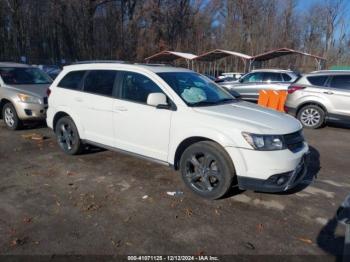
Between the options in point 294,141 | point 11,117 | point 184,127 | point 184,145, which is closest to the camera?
point 294,141

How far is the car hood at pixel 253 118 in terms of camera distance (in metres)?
4.06

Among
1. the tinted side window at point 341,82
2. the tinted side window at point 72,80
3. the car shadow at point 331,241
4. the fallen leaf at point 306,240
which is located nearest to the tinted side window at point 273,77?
the tinted side window at point 341,82

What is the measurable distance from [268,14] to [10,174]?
158 feet

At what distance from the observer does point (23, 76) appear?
909cm

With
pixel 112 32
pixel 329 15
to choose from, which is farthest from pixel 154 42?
pixel 329 15

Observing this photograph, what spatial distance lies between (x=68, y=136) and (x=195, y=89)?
2.69 meters

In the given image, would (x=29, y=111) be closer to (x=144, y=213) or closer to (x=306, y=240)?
(x=144, y=213)

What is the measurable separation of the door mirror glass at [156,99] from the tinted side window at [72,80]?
1988mm

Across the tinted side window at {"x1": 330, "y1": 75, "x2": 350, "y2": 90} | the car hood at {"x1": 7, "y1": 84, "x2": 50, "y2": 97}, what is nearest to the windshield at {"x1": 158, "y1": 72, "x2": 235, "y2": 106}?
the car hood at {"x1": 7, "y1": 84, "x2": 50, "y2": 97}

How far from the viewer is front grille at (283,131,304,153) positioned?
4.16 meters

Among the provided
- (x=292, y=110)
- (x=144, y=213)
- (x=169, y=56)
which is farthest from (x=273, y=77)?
(x=169, y=56)

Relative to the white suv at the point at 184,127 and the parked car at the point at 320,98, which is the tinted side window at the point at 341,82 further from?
the white suv at the point at 184,127

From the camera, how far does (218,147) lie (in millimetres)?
4184

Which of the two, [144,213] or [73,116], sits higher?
[73,116]
